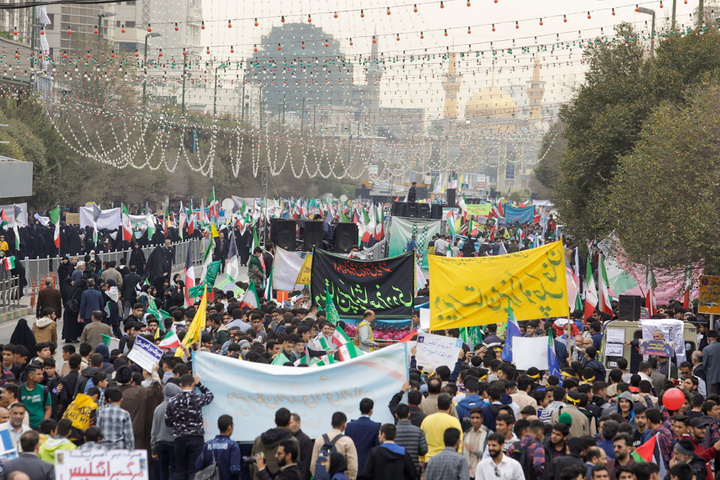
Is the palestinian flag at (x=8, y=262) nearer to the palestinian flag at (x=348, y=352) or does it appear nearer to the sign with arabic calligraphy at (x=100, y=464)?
the palestinian flag at (x=348, y=352)

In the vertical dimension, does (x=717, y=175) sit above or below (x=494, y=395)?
above

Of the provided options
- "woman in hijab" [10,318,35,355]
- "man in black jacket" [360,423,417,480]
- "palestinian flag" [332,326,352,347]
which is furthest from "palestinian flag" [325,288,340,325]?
"man in black jacket" [360,423,417,480]

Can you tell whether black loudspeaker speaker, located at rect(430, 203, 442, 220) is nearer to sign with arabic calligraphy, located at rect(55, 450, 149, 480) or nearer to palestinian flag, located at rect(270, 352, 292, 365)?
palestinian flag, located at rect(270, 352, 292, 365)

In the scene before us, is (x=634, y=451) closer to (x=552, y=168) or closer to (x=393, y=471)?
(x=393, y=471)

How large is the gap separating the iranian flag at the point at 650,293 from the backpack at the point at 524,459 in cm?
937

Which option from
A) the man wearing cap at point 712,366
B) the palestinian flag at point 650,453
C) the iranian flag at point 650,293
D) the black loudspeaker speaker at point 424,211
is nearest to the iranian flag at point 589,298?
the iranian flag at point 650,293

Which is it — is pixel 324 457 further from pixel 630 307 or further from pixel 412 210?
pixel 412 210

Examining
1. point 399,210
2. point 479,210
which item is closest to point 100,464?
point 399,210

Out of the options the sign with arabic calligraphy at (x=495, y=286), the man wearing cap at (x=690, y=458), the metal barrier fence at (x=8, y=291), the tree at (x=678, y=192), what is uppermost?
the tree at (x=678, y=192)

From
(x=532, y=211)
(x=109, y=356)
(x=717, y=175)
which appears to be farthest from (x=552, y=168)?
(x=109, y=356)

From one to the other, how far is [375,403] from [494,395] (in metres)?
1.11

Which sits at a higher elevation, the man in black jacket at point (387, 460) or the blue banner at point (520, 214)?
the man in black jacket at point (387, 460)

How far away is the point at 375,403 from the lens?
9.20 meters

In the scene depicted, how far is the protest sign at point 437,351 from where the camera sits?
11484mm
